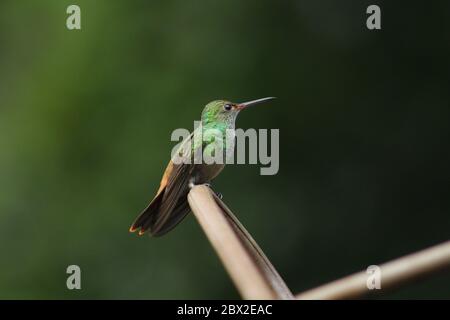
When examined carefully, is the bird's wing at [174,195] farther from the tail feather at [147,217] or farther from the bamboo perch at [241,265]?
the bamboo perch at [241,265]

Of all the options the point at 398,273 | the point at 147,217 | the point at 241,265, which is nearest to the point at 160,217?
the point at 147,217

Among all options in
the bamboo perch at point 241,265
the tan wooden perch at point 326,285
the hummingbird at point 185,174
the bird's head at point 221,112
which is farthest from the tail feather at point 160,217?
the tan wooden perch at point 326,285

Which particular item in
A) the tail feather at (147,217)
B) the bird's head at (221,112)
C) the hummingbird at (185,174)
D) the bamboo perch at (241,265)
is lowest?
the tail feather at (147,217)

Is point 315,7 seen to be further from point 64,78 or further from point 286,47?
point 64,78

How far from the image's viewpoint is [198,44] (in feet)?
22.6

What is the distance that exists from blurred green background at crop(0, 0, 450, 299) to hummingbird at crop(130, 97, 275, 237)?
165cm

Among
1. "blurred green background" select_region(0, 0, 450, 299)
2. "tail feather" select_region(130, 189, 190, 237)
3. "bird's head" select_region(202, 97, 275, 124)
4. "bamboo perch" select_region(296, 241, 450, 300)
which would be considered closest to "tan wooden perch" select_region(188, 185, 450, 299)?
"bamboo perch" select_region(296, 241, 450, 300)

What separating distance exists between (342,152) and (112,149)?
2.23 metres

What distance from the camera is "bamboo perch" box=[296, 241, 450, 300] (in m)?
0.86

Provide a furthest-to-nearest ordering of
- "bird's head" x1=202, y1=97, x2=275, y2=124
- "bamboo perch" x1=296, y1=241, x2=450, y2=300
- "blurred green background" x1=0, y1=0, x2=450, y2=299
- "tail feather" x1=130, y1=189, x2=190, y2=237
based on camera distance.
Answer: "blurred green background" x1=0, y1=0, x2=450, y2=299
"bird's head" x1=202, y1=97, x2=275, y2=124
"tail feather" x1=130, y1=189, x2=190, y2=237
"bamboo perch" x1=296, y1=241, x2=450, y2=300

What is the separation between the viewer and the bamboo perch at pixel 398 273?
2.83 ft

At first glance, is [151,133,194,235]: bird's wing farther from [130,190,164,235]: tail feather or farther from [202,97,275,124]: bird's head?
[202,97,275,124]: bird's head

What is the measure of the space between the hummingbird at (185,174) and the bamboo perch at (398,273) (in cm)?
249
